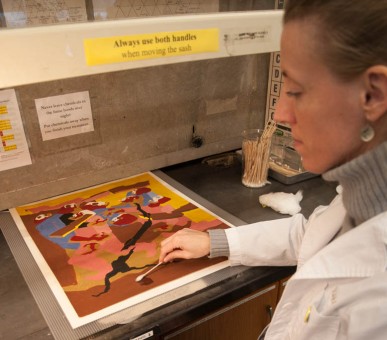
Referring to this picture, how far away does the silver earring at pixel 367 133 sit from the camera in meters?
0.63

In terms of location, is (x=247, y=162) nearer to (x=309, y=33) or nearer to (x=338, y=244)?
(x=338, y=244)

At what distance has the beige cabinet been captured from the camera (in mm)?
956

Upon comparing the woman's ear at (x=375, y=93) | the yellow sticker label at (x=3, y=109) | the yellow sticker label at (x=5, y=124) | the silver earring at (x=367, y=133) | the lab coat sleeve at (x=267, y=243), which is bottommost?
the lab coat sleeve at (x=267, y=243)

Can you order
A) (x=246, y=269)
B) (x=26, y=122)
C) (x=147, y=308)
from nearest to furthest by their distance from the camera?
1. (x=147, y=308)
2. (x=246, y=269)
3. (x=26, y=122)

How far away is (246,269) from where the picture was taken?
99 cm

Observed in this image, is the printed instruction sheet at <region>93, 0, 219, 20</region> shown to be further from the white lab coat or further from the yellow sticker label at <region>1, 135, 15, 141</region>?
the white lab coat

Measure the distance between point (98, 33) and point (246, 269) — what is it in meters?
0.65

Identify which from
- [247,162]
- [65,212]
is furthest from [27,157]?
[247,162]

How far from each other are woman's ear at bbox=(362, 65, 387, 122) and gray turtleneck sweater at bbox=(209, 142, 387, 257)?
58 mm

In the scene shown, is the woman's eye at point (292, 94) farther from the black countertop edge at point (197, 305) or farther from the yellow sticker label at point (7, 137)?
the yellow sticker label at point (7, 137)

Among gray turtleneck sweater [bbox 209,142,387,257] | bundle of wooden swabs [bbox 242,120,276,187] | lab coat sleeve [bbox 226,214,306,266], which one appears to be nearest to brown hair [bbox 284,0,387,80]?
gray turtleneck sweater [bbox 209,142,387,257]

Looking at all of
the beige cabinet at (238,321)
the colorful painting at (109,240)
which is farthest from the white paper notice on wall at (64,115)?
the beige cabinet at (238,321)

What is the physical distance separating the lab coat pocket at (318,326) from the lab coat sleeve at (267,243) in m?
0.27

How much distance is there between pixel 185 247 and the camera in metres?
1.00
